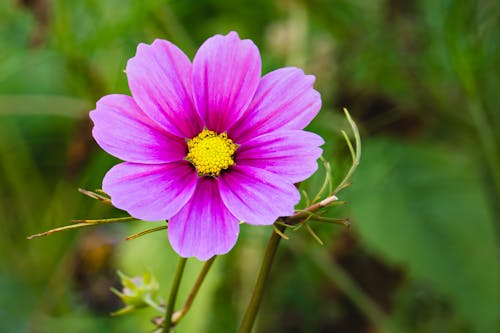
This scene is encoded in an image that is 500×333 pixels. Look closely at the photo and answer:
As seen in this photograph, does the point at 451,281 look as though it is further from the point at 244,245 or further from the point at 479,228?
the point at 244,245

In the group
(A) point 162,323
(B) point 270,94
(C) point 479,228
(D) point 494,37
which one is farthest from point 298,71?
(C) point 479,228

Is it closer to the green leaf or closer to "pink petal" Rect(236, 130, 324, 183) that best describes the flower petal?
"pink petal" Rect(236, 130, 324, 183)

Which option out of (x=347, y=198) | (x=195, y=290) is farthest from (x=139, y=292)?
(x=347, y=198)

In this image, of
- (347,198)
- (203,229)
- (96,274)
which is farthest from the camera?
(96,274)

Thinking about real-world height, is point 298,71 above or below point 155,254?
above

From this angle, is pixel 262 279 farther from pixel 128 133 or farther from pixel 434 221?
pixel 434 221

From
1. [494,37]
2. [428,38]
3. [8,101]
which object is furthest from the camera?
[8,101]

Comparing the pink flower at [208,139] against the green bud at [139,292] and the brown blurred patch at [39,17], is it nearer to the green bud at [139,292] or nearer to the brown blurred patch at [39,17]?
the green bud at [139,292]

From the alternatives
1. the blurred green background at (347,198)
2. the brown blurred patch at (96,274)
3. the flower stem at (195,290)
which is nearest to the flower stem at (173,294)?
the flower stem at (195,290)
